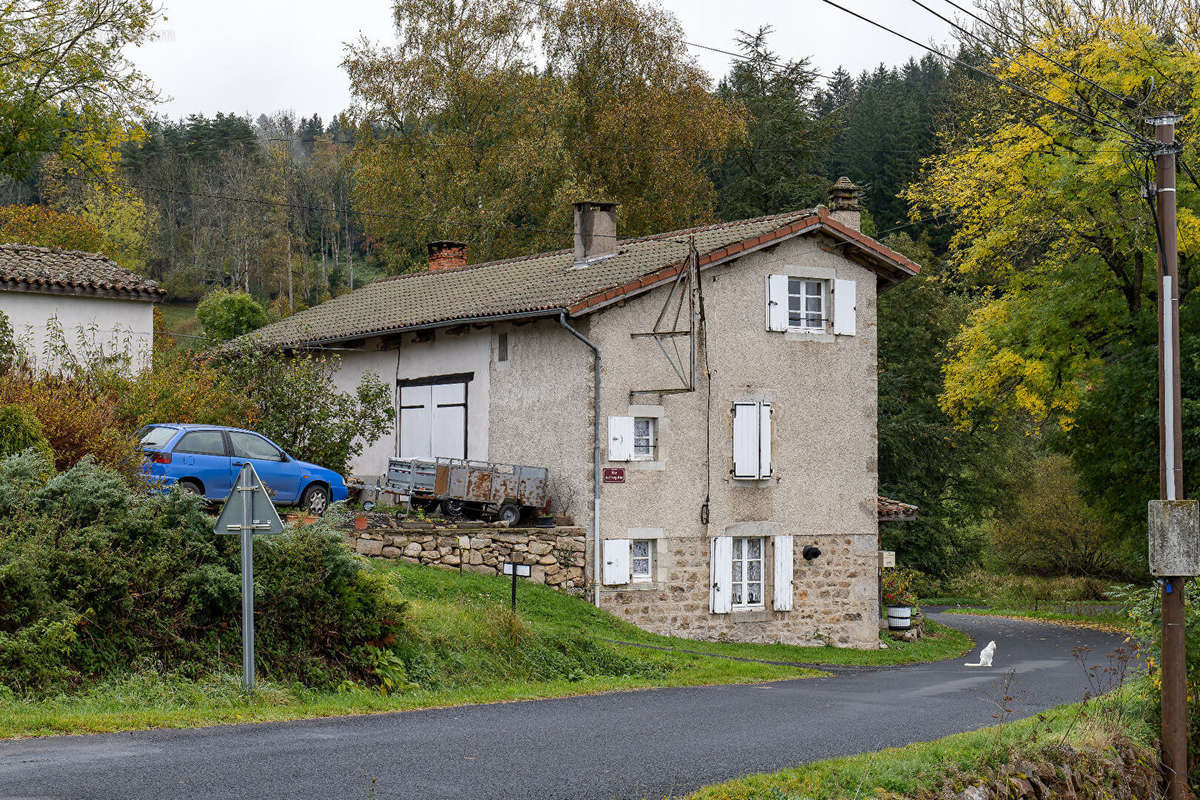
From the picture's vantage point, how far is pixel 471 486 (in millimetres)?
22688

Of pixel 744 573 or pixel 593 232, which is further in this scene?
pixel 593 232

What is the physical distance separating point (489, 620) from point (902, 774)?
7394 mm

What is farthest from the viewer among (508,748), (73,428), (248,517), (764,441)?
(764,441)

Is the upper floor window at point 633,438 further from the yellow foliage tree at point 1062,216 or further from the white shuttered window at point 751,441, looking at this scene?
the yellow foliage tree at point 1062,216

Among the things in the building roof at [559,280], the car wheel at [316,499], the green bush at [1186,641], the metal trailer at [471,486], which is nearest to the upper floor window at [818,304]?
the building roof at [559,280]

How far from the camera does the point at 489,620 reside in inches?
677

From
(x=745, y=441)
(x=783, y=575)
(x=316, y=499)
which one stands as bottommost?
(x=783, y=575)

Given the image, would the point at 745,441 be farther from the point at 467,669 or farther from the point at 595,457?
the point at 467,669

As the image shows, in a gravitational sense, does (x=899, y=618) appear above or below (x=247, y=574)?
below

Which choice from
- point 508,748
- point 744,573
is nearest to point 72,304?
point 744,573

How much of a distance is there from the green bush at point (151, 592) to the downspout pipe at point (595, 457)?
22.1ft

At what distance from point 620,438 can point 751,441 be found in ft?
8.64

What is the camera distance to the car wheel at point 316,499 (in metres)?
21.7

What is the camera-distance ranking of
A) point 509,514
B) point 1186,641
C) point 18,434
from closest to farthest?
point 1186,641 → point 18,434 → point 509,514
